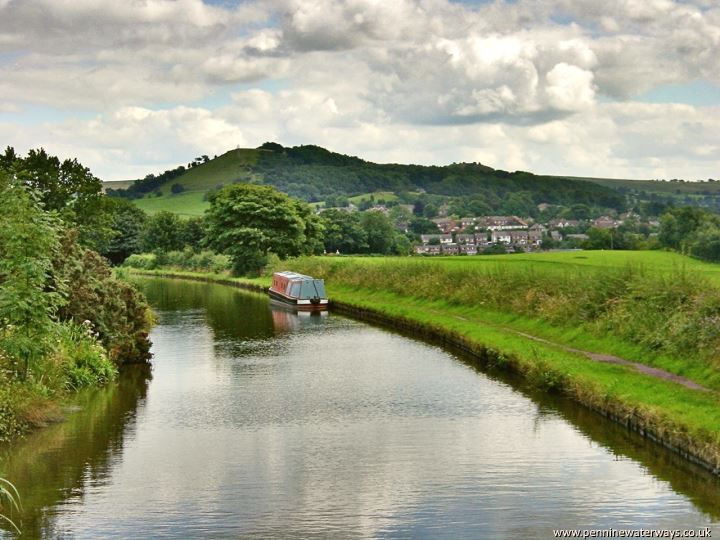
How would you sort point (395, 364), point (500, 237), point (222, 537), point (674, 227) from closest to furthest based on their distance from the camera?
point (222, 537), point (395, 364), point (674, 227), point (500, 237)

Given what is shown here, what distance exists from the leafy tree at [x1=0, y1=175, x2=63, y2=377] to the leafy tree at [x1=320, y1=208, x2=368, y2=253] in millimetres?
104878

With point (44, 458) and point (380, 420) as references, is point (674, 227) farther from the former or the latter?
point (44, 458)

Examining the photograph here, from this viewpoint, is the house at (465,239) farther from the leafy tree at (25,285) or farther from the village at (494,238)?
the leafy tree at (25,285)

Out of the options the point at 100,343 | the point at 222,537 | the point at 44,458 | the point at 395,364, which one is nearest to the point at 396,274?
the point at 395,364

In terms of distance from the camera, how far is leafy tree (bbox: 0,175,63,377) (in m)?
26.5

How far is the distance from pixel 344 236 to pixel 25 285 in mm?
109821

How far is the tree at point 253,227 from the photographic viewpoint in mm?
97125

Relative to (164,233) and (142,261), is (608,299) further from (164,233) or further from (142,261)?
(164,233)

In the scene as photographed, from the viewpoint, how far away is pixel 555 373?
30703 mm

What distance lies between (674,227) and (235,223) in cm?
4516

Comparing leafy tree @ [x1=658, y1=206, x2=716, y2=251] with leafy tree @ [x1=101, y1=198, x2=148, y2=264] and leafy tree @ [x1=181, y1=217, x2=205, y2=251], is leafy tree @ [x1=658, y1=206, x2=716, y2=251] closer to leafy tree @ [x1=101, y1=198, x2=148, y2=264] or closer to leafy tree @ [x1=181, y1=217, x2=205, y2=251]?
leafy tree @ [x1=181, y1=217, x2=205, y2=251]

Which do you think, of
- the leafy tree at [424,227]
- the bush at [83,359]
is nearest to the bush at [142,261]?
the leafy tree at [424,227]

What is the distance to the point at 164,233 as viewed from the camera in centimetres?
13162

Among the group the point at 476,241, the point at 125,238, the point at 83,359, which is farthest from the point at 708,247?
the point at 476,241
